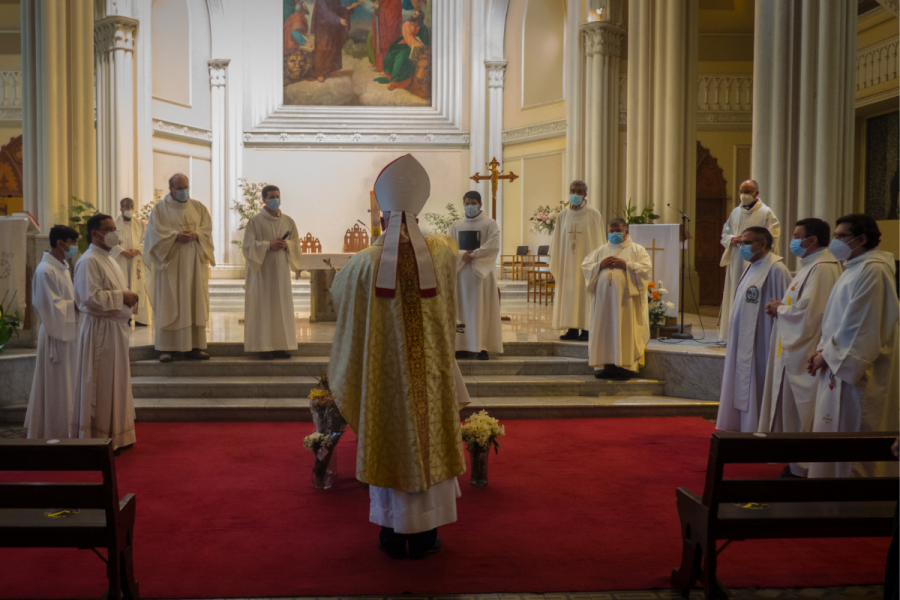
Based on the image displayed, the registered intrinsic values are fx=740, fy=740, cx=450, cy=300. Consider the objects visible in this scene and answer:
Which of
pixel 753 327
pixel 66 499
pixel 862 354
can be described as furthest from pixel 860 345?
pixel 66 499

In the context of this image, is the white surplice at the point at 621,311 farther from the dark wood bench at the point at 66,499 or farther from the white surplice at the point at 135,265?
the white surplice at the point at 135,265

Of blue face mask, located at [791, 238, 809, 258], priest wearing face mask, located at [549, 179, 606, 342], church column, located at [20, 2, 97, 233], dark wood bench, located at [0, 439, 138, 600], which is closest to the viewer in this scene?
dark wood bench, located at [0, 439, 138, 600]

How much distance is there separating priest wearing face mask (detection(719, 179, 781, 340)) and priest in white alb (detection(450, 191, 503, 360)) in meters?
2.40

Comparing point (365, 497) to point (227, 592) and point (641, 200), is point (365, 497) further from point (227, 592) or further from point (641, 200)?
point (641, 200)

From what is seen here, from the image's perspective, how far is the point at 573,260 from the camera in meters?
8.76

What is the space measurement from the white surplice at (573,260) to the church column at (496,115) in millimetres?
Answer: 7895

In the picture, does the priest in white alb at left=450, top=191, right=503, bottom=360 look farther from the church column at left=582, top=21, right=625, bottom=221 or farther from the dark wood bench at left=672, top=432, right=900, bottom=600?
the church column at left=582, top=21, right=625, bottom=221

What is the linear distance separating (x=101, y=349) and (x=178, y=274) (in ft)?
7.69

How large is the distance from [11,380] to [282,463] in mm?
3014

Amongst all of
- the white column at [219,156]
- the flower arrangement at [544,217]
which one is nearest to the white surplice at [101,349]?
the flower arrangement at [544,217]

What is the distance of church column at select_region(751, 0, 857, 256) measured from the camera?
6.94 metres

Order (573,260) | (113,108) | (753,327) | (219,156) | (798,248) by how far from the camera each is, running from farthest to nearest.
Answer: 1. (219,156)
2. (113,108)
3. (573,260)
4. (753,327)
5. (798,248)

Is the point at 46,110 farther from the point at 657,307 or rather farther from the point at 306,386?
the point at 657,307

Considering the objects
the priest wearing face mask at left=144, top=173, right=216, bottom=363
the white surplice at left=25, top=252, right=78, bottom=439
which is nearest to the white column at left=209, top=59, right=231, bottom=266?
the priest wearing face mask at left=144, top=173, right=216, bottom=363
